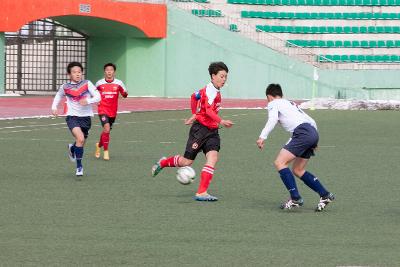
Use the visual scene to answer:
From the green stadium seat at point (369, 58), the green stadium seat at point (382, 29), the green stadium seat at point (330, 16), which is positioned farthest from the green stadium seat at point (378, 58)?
the green stadium seat at point (330, 16)

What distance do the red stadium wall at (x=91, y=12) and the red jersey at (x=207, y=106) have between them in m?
33.2

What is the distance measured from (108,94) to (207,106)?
729 cm

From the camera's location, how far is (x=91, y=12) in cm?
4741

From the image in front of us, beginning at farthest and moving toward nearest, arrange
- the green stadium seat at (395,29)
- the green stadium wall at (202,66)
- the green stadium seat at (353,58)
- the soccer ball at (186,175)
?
the green stadium seat at (395,29), the green stadium seat at (353,58), the green stadium wall at (202,66), the soccer ball at (186,175)

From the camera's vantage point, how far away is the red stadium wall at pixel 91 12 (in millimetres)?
46000

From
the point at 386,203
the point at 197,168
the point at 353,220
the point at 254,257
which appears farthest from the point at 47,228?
the point at 197,168

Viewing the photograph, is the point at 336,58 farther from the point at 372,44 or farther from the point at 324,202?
the point at 324,202

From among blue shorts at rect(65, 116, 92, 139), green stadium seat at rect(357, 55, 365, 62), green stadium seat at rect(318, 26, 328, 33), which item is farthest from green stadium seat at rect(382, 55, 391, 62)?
blue shorts at rect(65, 116, 92, 139)

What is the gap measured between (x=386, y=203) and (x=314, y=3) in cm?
4408

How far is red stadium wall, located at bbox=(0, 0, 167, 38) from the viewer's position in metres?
46.0

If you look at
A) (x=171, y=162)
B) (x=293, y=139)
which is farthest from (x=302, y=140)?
(x=171, y=162)

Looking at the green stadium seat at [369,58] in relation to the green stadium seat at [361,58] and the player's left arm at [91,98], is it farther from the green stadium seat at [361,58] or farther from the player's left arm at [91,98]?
the player's left arm at [91,98]

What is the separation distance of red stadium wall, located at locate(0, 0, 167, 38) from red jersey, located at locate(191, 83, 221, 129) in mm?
33229

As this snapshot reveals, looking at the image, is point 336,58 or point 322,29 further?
point 322,29
